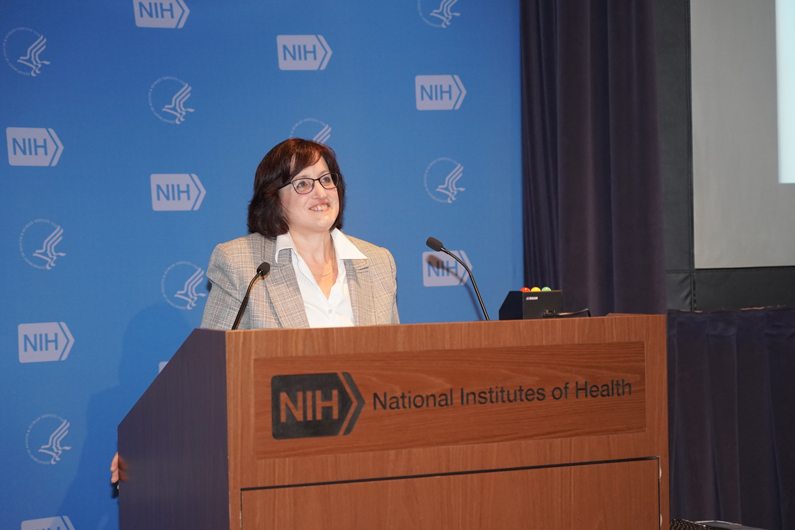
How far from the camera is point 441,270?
3.20 meters

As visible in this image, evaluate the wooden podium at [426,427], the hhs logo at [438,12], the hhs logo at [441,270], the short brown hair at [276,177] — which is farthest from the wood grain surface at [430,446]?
the hhs logo at [438,12]

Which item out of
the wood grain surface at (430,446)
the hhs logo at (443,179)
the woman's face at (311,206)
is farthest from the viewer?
the hhs logo at (443,179)

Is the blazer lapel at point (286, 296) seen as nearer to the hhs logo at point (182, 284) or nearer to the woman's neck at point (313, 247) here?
the woman's neck at point (313, 247)

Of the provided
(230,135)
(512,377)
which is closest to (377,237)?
(230,135)

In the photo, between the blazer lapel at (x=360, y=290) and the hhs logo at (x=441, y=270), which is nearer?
the blazer lapel at (x=360, y=290)

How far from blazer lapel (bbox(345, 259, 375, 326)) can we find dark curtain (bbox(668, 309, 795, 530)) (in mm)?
1309

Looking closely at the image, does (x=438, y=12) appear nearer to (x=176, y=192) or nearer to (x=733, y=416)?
(x=176, y=192)

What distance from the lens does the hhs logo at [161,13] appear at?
113 inches

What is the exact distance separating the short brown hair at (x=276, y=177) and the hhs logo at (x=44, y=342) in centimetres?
108

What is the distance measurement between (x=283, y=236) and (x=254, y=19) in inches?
50.4

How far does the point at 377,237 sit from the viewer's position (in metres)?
3.11

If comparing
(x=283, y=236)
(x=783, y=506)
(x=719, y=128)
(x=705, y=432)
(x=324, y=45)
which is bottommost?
(x=783, y=506)

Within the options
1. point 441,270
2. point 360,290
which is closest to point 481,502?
point 360,290

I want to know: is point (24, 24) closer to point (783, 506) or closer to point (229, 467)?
point (229, 467)
